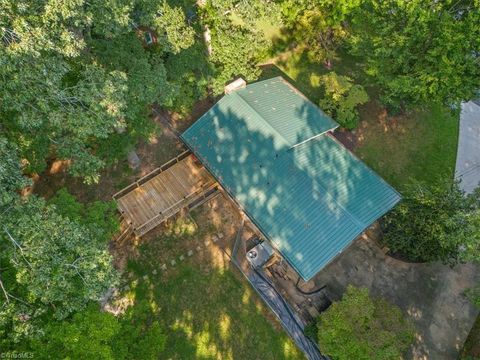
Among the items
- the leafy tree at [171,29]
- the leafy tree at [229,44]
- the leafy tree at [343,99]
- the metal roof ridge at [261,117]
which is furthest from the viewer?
the leafy tree at [343,99]

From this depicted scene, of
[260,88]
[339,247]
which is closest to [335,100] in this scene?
[260,88]

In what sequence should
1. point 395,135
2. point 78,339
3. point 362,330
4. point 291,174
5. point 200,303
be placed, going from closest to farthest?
point 78,339
point 362,330
point 291,174
point 200,303
point 395,135

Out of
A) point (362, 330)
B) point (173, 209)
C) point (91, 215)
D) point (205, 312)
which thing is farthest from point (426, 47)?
point (91, 215)

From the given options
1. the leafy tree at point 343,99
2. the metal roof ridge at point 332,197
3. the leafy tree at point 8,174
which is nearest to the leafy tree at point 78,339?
the leafy tree at point 8,174

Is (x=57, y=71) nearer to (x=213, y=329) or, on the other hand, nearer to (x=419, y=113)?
(x=213, y=329)

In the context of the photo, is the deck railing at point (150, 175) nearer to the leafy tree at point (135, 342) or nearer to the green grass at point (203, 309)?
the green grass at point (203, 309)

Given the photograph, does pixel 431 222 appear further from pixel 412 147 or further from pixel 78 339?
pixel 78 339
